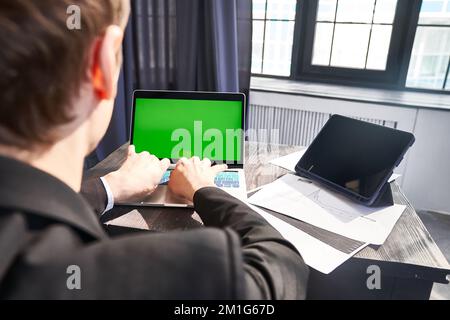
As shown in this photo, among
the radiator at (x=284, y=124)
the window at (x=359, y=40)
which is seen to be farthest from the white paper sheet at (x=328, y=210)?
the window at (x=359, y=40)

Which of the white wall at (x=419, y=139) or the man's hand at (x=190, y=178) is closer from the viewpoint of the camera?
the man's hand at (x=190, y=178)

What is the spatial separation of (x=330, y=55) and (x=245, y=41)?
2.26 feet

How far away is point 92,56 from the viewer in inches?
15.5

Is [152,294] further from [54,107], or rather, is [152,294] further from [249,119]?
[249,119]

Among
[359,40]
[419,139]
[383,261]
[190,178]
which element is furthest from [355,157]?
[359,40]

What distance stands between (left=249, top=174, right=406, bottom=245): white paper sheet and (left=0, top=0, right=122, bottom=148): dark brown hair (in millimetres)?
636

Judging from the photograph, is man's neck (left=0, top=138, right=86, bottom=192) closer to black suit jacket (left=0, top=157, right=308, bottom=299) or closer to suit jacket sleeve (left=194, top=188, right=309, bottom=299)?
black suit jacket (left=0, top=157, right=308, bottom=299)

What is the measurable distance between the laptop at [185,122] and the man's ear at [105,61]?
2.32 feet

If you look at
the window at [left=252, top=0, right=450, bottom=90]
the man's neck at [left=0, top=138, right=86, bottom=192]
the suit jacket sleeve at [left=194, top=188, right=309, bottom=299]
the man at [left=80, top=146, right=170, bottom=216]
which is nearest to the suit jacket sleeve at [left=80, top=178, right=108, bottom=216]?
the man at [left=80, top=146, right=170, bottom=216]

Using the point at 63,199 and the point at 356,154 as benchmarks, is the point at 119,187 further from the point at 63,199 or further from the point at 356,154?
the point at 356,154

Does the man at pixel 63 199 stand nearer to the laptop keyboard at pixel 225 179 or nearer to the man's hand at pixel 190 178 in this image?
the man's hand at pixel 190 178

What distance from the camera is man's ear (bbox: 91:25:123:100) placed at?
1.30 feet

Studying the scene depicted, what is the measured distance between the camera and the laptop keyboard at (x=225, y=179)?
1.04m
